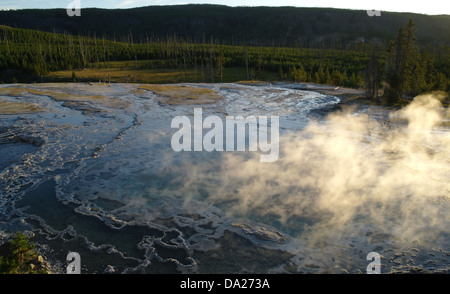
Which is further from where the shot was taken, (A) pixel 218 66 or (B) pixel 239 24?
(B) pixel 239 24

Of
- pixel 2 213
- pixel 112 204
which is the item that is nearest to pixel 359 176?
pixel 112 204

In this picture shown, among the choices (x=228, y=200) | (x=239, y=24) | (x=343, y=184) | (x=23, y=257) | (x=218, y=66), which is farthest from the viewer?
(x=239, y=24)

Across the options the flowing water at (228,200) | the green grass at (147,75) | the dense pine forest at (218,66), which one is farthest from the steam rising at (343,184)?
the green grass at (147,75)

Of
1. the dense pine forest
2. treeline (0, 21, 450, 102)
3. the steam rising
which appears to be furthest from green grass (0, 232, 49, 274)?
the dense pine forest

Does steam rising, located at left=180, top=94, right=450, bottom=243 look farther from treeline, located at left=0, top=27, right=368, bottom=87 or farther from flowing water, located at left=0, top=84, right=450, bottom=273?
treeline, located at left=0, top=27, right=368, bottom=87

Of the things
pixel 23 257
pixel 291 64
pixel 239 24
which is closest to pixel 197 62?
pixel 291 64

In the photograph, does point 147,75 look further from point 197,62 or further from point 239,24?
point 239,24

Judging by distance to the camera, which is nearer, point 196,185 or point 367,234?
point 367,234
